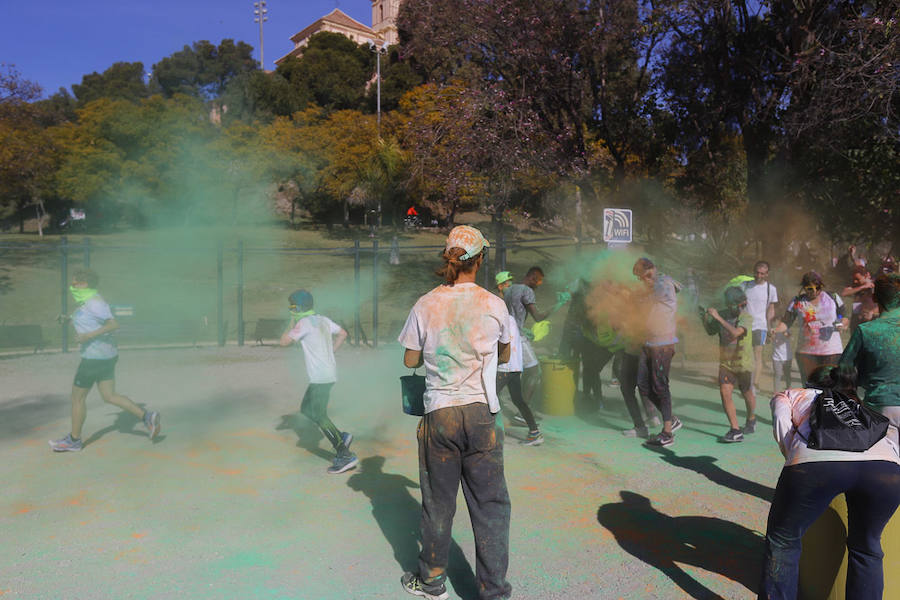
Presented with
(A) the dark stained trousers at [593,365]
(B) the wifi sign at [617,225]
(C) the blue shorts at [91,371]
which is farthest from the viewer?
(B) the wifi sign at [617,225]

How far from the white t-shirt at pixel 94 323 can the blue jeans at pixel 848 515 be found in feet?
17.2

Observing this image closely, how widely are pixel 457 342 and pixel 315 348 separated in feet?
8.09

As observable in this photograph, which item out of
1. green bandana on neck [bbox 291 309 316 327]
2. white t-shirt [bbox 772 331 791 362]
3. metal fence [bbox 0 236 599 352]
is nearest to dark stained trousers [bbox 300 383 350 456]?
green bandana on neck [bbox 291 309 316 327]

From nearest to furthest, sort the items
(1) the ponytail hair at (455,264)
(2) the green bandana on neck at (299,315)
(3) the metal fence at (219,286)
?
1. (1) the ponytail hair at (455,264)
2. (2) the green bandana on neck at (299,315)
3. (3) the metal fence at (219,286)

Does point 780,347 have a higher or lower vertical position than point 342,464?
higher

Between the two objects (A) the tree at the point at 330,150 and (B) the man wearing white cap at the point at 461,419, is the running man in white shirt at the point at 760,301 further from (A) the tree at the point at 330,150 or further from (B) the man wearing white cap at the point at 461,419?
(A) the tree at the point at 330,150

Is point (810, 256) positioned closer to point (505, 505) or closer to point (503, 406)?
point (503, 406)

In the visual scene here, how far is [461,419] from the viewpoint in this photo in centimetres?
336

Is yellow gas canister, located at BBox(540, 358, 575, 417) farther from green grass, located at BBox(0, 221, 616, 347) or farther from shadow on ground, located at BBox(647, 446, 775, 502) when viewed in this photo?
green grass, located at BBox(0, 221, 616, 347)

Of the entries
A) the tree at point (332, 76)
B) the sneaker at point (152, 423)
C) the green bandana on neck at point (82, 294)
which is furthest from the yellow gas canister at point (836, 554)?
the tree at point (332, 76)

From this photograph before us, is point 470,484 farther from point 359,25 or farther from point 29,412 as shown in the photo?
point 359,25

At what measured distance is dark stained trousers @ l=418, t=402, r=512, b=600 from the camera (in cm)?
337

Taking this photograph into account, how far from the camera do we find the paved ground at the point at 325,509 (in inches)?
149

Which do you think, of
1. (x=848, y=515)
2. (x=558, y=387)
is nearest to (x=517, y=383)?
(x=558, y=387)
